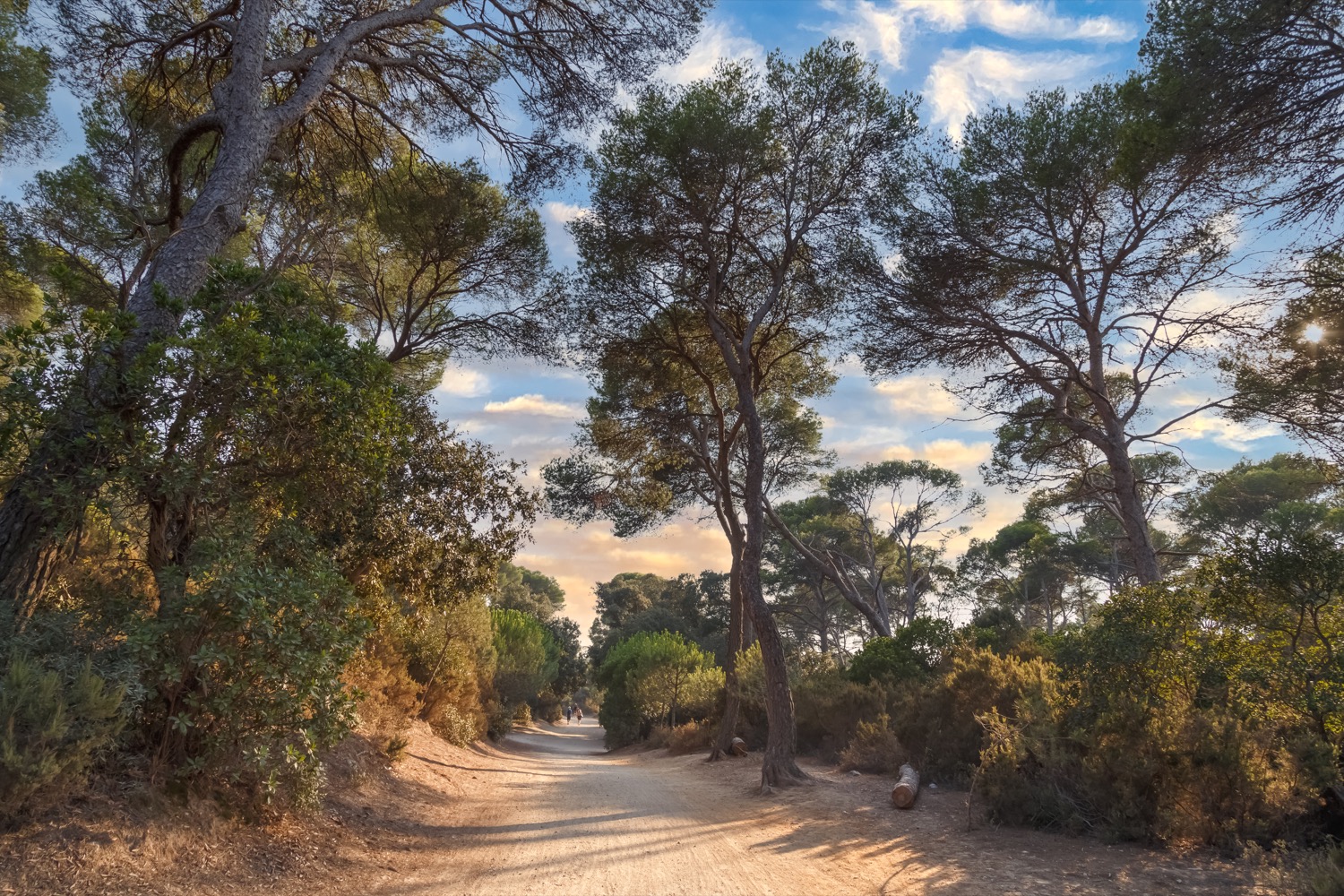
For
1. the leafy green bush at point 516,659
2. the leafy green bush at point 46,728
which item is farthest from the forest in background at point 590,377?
the leafy green bush at point 516,659

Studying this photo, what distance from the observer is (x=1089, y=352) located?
12.2m

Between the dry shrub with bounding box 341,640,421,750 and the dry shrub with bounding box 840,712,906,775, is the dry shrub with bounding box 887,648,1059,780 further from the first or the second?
the dry shrub with bounding box 341,640,421,750

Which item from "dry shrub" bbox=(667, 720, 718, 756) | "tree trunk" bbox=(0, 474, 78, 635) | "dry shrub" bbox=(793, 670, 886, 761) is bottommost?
"dry shrub" bbox=(667, 720, 718, 756)

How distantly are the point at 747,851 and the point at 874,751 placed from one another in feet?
19.9

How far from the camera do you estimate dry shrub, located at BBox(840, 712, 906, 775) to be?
11258 mm

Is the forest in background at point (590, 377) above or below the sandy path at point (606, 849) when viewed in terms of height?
above

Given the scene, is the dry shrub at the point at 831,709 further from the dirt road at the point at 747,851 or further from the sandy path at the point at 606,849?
the sandy path at the point at 606,849

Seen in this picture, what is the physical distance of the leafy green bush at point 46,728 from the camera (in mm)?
3701

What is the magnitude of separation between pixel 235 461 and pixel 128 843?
2.67m

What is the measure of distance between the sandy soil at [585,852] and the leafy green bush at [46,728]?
24 cm

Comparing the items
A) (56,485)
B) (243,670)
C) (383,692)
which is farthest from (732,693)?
(56,485)

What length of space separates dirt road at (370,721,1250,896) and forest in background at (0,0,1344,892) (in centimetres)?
76

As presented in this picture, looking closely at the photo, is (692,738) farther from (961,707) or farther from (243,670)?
(243,670)

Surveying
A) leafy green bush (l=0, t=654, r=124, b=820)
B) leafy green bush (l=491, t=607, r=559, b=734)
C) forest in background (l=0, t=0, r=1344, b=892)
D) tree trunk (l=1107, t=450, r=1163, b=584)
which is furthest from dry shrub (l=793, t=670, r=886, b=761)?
leafy green bush (l=491, t=607, r=559, b=734)
